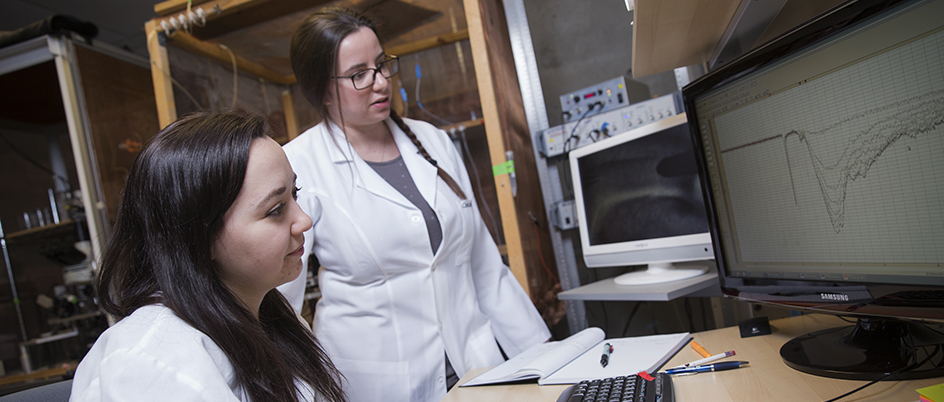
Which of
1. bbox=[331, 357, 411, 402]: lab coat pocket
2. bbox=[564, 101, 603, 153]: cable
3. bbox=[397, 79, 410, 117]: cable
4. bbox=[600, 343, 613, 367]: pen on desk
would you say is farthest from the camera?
bbox=[397, 79, 410, 117]: cable

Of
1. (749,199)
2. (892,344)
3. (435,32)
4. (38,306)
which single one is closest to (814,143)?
(749,199)

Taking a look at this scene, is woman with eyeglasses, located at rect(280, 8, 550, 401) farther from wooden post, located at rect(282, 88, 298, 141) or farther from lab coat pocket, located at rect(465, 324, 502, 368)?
wooden post, located at rect(282, 88, 298, 141)

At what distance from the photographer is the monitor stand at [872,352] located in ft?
2.10

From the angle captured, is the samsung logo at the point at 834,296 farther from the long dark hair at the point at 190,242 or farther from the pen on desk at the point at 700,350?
the long dark hair at the point at 190,242

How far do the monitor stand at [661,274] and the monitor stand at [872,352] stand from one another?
0.54 metres

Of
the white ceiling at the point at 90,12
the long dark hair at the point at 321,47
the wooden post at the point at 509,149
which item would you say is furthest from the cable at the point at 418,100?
the white ceiling at the point at 90,12

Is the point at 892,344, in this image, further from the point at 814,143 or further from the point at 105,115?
the point at 105,115

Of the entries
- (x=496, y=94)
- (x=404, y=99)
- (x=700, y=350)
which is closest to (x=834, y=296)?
(x=700, y=350)

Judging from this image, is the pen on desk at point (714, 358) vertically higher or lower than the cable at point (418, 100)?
lower

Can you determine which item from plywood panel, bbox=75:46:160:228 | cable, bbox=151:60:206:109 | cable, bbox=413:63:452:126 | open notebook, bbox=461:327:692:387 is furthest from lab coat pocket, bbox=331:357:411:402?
plywood panel, bbox=75:46:160:228

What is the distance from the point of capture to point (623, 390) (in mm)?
685

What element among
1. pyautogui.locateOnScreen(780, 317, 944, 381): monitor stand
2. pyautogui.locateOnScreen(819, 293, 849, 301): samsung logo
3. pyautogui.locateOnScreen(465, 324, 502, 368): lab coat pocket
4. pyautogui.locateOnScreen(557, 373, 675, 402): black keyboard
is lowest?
pyautogui.locateOnScreen(465, 324, 502, 368): lab coat pocket

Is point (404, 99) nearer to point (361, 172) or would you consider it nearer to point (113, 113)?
point (361, 172)

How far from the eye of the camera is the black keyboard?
66 cm
